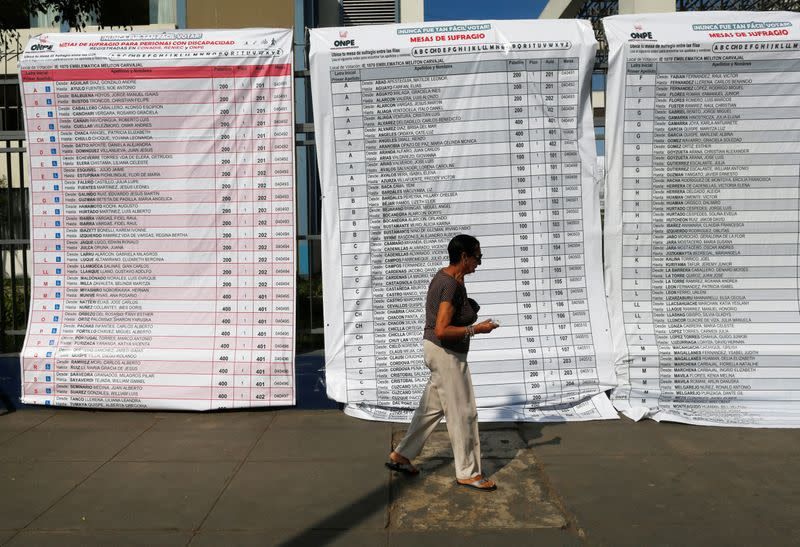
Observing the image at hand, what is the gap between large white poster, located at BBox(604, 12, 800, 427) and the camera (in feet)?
18.8

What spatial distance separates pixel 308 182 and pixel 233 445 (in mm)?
2447

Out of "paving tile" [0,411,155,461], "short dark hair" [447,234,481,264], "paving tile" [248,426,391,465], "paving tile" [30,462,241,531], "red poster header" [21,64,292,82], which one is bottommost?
"paving tile" [30,462,241,531]

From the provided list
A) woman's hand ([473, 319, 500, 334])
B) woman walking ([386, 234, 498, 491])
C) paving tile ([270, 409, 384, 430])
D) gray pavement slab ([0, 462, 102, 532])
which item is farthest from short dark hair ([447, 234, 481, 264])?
gray pavement slab ([0, 462, 102, 532])

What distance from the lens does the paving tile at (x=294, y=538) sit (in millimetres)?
3654

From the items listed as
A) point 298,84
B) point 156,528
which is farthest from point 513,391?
point 298,84

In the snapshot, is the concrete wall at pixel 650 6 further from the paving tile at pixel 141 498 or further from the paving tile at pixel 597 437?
the paving tile at pixel 141 498

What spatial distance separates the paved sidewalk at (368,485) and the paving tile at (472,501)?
0.01 meters

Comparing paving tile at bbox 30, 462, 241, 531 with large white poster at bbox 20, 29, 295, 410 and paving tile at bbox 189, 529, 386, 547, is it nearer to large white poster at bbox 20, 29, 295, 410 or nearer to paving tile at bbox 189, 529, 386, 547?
paving tile at bbox 189, 529, 386, 547

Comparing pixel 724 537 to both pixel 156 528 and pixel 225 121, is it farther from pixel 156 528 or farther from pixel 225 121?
pixel 225 121

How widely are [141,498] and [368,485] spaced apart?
54.1 inches

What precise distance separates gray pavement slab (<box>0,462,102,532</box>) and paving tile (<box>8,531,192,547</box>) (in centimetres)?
21

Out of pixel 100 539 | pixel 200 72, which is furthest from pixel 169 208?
pixel 100 539

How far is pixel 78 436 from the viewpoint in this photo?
5555 mm

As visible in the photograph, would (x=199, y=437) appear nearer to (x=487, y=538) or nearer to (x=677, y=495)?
(x=487, y=538)
